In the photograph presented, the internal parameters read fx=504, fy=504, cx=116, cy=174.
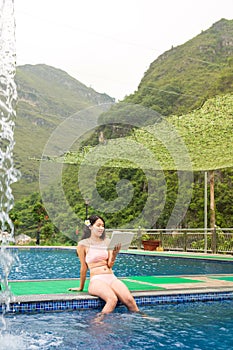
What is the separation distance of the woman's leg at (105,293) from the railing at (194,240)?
8.95 meters

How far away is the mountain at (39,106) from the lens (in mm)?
38619

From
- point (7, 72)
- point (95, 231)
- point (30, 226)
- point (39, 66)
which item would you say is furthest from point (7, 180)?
point (39, 66)

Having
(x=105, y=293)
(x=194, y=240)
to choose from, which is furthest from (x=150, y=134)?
(x=105, y=293)

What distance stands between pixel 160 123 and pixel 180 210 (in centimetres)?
1426

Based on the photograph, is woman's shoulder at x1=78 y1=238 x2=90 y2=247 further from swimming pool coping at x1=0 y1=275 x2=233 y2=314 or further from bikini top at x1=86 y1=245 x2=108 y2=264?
swimming pool coping at x1=0 y1=275 x2=233 y2=314

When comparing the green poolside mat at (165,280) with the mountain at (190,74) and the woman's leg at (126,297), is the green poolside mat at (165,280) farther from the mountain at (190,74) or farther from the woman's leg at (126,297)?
the mountain at (190,74)

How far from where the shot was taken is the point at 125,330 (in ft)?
14.5

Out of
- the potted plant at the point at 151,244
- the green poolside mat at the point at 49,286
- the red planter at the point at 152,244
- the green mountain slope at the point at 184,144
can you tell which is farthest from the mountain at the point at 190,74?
the green poolside mat at the point at 49,286

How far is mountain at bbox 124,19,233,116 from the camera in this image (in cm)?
2597

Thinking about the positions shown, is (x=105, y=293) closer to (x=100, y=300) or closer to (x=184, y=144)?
(x=100, y=300)

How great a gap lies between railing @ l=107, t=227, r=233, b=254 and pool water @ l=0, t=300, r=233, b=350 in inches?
351

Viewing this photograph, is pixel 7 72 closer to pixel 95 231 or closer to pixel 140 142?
pixel 95 231

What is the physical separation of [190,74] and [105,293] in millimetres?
32830

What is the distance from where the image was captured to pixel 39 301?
5141mm
